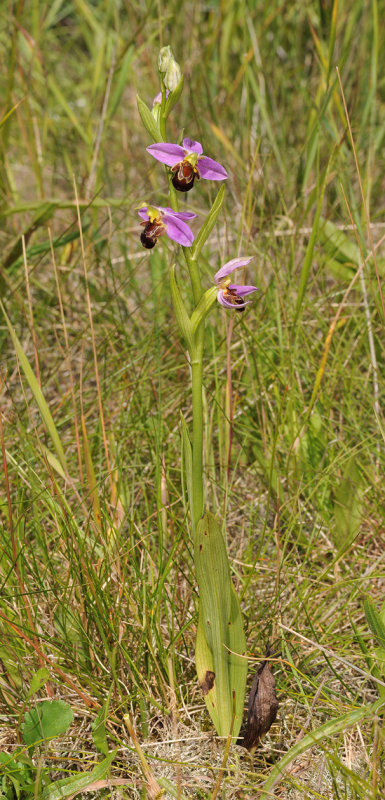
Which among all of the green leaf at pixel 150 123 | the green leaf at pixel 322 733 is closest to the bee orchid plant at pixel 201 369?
the green leaf at pixel 150 123

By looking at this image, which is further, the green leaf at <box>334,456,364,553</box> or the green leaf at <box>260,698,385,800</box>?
the green leaf at <box>334,456,364,553</box>

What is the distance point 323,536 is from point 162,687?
50 centimetres

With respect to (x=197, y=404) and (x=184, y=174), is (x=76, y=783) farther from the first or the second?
(x=184, y=174)

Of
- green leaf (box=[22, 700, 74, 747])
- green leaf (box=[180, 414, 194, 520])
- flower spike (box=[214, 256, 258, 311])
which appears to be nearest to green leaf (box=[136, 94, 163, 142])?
flower spike (box=[214, 256, 258, 311])

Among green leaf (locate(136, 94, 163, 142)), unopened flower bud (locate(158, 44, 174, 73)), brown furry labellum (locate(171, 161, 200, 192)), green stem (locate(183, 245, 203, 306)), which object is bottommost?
green stem (locate(183, 245, 203, 306))

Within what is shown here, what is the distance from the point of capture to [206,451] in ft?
4.82

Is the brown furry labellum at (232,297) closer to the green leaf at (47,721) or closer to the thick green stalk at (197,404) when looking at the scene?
the thick green stalk at (197,404)

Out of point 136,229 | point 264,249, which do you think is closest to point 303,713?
point 264,249

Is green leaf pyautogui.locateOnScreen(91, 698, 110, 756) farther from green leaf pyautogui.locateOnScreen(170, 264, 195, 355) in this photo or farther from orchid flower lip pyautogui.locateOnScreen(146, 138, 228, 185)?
orchid flower lip pyautogui.locateOnScreen(146, 138, 228, 185)

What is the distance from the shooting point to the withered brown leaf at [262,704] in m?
1.08

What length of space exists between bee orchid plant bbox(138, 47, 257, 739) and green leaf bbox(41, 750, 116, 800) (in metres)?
0.19

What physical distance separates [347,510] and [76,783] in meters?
0.72

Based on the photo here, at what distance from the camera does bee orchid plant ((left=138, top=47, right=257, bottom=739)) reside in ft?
3.32

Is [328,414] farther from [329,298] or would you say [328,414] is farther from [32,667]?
[32,667]
